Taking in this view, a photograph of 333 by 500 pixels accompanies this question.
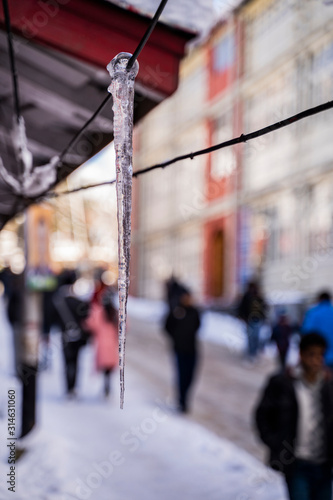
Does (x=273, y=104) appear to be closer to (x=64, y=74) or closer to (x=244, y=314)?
(x=244, y=314)

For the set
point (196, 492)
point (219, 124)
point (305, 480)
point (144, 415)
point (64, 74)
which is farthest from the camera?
point (219, 124)

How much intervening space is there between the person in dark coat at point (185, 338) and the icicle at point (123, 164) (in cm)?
685

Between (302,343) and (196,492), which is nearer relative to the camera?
(302,343)

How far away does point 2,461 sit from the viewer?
14.8 feet

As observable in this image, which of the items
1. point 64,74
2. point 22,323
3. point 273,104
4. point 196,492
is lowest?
point 196,492

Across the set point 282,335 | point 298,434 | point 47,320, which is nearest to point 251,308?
point 282,335

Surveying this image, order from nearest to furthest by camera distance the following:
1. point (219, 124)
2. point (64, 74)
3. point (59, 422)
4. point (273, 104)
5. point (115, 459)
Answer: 1. point (64, 74)
2. point (115, 459)
3. point (59, 422)
4. point (273, 104)
5. point (219, 124)

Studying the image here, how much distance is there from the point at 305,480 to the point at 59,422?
14.6 ft

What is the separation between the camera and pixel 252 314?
1448cm

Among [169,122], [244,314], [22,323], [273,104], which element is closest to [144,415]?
[22,323]

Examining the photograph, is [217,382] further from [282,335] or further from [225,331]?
[225,331]

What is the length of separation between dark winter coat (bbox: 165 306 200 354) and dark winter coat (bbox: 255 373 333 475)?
206 inches

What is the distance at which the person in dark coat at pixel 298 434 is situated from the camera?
3697mm

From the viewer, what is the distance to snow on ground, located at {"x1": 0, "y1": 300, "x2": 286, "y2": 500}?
5121 millimetres
